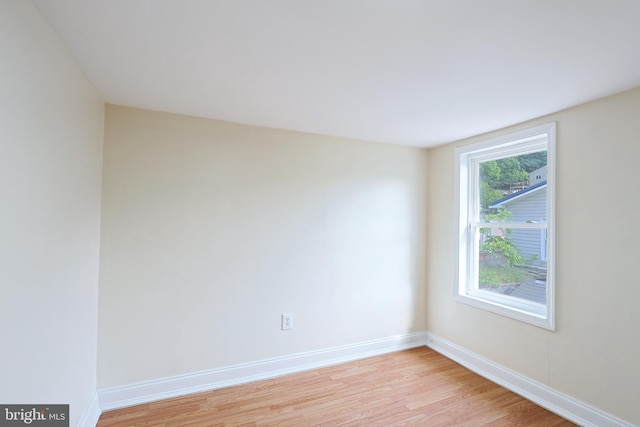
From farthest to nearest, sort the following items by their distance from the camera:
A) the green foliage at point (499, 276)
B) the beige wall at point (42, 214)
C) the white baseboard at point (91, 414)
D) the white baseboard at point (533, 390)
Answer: the green foliage at point (499, 276) → the white baseboard at point (533, 390) → the white baseboard at point (91, 414) → the beige wall at point (42, 214)

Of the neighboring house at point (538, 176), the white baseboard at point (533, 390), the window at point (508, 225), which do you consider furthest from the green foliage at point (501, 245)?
the white baseboard at point (533, 390)

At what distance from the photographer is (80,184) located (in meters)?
1.67

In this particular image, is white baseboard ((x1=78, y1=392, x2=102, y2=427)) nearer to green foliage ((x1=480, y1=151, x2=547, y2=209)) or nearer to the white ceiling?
the white ceiling

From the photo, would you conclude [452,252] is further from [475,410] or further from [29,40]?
[29,40]

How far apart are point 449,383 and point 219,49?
2.92 m

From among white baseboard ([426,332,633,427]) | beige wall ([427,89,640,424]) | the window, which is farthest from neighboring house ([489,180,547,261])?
white baseboard ([426,332,633,427])

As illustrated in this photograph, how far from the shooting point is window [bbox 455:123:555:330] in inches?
90.3

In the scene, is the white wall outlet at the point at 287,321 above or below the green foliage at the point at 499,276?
below

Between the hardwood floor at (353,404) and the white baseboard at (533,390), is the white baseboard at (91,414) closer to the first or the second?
the hardwood floor at (353,404)

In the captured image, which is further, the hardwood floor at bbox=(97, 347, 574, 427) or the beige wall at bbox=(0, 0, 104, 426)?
the hardwood floor at bbox=(97, 347, 574, 427)

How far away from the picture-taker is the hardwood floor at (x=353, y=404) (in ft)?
6.50

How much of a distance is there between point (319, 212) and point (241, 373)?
1526 millimetres

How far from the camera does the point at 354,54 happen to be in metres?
1.47

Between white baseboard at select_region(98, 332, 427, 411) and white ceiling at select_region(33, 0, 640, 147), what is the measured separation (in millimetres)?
2062
